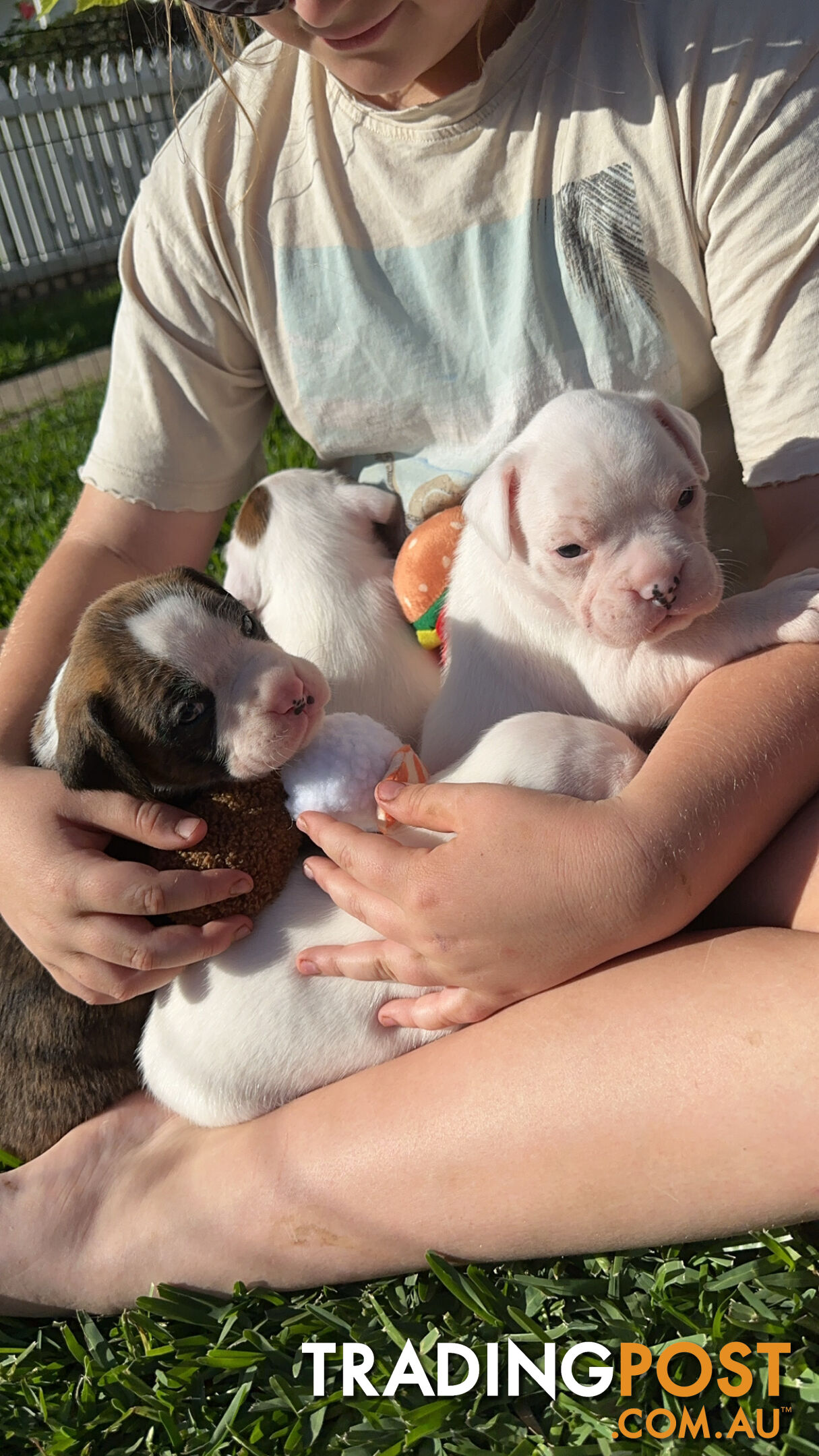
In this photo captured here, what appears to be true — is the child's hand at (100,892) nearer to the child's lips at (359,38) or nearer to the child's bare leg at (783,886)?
the child's bare leg at (783,886)

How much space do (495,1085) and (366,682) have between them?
2.83 feet

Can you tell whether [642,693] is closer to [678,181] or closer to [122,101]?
[678,181]

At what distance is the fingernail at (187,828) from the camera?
5.81ft

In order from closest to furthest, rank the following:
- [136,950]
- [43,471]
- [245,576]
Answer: [136,950] < [245,576] < [43,471]

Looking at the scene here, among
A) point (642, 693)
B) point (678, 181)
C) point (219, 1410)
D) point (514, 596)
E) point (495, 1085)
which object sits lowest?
point (219, 1410)

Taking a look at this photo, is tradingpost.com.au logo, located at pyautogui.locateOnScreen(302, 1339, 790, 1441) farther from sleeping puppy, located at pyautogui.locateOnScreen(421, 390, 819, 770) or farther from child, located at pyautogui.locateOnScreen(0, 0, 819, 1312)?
sleeping puppy, located at pyautogui.locateOnScreen(421, 390, 819, 770)

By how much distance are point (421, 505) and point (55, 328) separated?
7979mm

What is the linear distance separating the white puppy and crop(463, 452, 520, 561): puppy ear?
1.29 ft

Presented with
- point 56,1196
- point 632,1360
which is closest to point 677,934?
point 632,1360

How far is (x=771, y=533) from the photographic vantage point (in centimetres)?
202

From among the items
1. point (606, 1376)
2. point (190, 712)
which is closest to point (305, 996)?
point (190, 712)

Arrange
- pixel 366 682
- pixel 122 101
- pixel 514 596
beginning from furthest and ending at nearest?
pixel 122 101, pixel 366 682, pixel 514 596

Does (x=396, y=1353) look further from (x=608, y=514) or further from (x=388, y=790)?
(x=608, y=514)

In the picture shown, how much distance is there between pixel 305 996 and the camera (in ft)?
5.85
